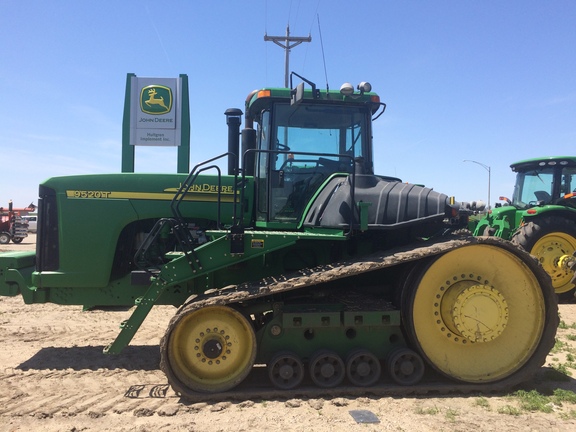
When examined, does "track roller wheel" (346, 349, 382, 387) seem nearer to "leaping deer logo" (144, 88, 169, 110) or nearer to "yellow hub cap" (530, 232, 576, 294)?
"yellow hub cap" (530, 232, 576, 294)

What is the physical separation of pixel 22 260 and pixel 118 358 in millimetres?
1602

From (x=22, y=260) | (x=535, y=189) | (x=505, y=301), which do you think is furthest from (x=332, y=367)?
(x=535, y=189)

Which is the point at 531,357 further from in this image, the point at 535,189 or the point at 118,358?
the point at 535,189

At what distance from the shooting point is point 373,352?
4520 millimetres

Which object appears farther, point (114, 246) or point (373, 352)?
point (114, 246)

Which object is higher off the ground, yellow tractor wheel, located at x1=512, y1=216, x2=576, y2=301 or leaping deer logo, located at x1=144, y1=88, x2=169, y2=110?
leaping deer logo, located at x1=144, y1=88, x2=169, y2=110

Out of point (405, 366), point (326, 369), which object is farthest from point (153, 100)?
point (405, 366)

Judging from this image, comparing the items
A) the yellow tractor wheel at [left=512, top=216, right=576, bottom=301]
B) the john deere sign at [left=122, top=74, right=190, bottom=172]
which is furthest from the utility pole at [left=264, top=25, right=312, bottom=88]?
the yellow tractor wheel at [left=512, top=216, right=576, bottom=301]

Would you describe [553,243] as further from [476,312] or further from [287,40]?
[287,40]

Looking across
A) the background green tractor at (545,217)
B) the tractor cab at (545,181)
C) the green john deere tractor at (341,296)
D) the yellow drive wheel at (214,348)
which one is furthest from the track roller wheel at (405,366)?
the tractor cab at (545,181)

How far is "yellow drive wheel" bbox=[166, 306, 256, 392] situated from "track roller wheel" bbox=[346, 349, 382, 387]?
0.92 m

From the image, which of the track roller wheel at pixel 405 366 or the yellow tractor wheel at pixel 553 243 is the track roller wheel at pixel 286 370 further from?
the yellow tractor wheel at pixel 553 243

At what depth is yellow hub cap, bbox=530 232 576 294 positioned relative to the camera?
9.41 metres

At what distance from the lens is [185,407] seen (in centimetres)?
405
